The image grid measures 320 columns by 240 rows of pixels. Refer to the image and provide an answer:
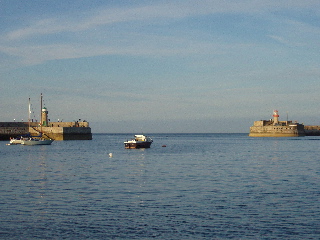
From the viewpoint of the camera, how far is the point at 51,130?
495ft

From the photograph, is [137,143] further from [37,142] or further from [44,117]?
[44,117]

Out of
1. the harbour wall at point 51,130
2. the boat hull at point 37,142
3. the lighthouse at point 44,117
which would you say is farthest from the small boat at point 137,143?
the lighthouse at point 44,117

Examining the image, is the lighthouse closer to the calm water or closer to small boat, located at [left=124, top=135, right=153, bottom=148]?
small boat, located at [left=124, top=135, right=153, bottom=148]

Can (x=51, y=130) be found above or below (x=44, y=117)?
below

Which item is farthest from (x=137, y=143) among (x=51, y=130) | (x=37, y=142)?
(x=51, y=130)

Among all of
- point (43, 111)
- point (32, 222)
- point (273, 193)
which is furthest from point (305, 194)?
point (43, 111)

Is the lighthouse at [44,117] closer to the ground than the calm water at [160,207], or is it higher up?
higher up

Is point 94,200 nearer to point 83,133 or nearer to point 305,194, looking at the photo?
point 305,194

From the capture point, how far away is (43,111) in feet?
503

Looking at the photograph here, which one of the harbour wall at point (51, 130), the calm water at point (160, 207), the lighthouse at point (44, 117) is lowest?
the calm water at point (160, 207)

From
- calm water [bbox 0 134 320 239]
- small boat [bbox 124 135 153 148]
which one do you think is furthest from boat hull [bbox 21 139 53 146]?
calm water [bbox 0 134 320 239]

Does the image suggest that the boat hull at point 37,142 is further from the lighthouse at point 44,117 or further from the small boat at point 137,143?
the small boat at point 137,143

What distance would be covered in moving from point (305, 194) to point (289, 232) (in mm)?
11042

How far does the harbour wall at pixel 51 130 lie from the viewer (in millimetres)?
150875
